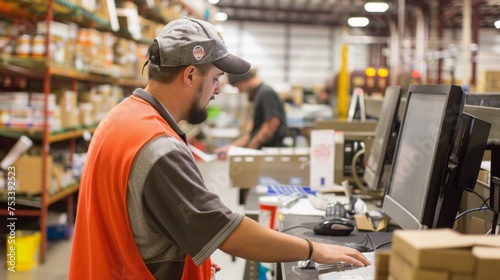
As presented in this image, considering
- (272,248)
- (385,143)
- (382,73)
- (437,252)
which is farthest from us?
(382,73)

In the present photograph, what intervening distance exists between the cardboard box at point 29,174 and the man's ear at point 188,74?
335 cm

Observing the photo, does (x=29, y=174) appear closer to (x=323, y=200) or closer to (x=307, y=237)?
(x=323, y=200)

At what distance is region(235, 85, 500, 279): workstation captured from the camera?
1.59 m

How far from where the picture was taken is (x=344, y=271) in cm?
165

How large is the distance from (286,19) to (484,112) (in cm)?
1980

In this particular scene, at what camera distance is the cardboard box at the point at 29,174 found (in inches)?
186

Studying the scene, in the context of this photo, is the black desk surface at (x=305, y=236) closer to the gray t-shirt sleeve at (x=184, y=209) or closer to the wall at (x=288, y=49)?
the gray t-shirt sleeve at (x=184, y=209)

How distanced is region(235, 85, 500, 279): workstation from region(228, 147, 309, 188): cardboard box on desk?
2.01 feet

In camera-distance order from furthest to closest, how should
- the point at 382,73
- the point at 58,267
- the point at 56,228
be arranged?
the point at 382,73 < the point at 56,228 < the point at 58,267

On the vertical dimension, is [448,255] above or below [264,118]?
below

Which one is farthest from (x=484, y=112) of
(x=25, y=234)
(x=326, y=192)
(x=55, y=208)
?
(x=55, y=208)

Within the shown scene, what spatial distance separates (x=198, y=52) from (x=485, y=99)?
1.23 metres

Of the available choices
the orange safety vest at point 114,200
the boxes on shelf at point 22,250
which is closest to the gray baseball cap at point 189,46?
the orange safety vest at point 114,200

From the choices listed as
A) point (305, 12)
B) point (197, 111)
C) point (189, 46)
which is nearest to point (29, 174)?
point (197, 111)
